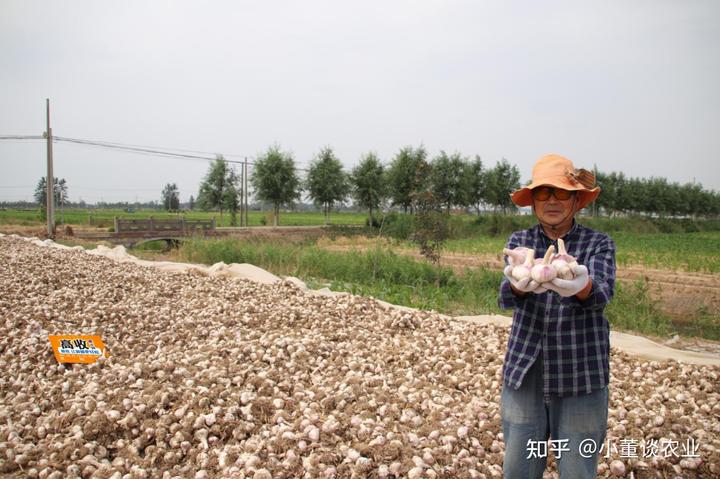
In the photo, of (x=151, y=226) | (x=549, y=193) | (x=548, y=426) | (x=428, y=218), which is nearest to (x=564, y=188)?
(x=549, y=193)

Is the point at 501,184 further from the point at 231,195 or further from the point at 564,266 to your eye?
the point at 564,266

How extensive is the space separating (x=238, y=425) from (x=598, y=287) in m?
1.98

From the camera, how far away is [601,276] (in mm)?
1566

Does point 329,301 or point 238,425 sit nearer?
point 238,425

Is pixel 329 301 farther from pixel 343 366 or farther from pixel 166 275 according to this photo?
pixel 166 275

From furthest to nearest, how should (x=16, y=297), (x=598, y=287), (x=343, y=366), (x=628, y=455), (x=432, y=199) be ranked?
(x=432, y=199)
(x=16, y=297)
(x=343, y=366)
(x=628, y=455)
(x=598, y=287)

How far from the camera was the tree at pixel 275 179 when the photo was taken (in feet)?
93.6

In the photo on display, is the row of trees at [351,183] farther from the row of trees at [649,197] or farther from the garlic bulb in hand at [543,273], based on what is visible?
the garlic bulb in hand at [543,273]

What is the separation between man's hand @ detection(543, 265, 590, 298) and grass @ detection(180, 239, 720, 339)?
5096 millimetres

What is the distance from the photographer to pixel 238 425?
2641mm

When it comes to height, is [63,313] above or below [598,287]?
below

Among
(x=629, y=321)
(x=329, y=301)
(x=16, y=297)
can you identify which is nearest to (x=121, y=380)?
(x=329, y=301)

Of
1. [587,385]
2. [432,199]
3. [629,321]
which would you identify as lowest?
[629,321]

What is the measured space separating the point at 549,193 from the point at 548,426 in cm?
80
